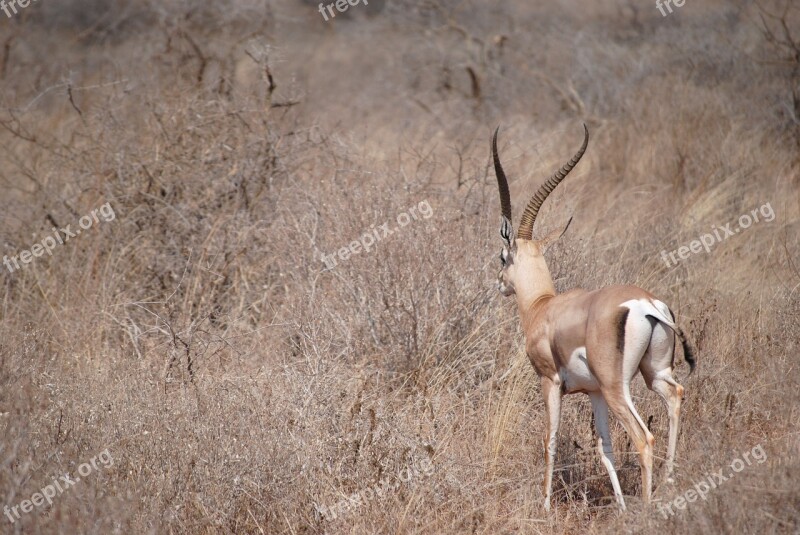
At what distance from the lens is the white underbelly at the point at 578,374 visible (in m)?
4.84

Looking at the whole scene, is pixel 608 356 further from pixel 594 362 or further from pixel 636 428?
pixel 636 428

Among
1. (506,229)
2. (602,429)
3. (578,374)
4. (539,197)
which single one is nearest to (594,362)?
(578,374)

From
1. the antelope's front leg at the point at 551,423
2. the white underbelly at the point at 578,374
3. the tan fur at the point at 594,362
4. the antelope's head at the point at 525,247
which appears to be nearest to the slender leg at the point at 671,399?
the tan fur at the point at 594,362

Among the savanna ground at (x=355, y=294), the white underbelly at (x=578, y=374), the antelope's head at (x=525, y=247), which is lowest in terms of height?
the savanna ground at (x=355, y=294)

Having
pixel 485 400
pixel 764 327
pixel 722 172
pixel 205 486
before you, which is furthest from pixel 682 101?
pixel 205 486

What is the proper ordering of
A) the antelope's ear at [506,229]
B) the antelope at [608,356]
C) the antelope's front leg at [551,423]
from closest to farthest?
the antelope at [608,356]
the antelope's front leg at [551,423]
the antelope's ear at [506,229]

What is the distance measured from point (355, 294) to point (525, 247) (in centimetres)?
149

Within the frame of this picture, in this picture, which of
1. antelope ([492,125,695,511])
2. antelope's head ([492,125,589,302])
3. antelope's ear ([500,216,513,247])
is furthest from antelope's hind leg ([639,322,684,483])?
antelope's ear ([500,216,513,247])

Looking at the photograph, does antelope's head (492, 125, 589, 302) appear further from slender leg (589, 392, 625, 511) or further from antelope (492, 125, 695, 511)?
slender leg (589, 392, 625, 511)

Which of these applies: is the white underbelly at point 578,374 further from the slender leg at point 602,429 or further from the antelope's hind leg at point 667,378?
the antelope's hind leg at point 667,378

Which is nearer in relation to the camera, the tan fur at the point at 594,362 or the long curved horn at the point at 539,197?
the tan fur at the point at 594,362

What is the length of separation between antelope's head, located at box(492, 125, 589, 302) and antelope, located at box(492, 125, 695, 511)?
0.71 feet

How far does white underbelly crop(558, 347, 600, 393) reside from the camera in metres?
4.84

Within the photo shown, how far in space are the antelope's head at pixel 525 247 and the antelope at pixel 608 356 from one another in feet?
0.71
